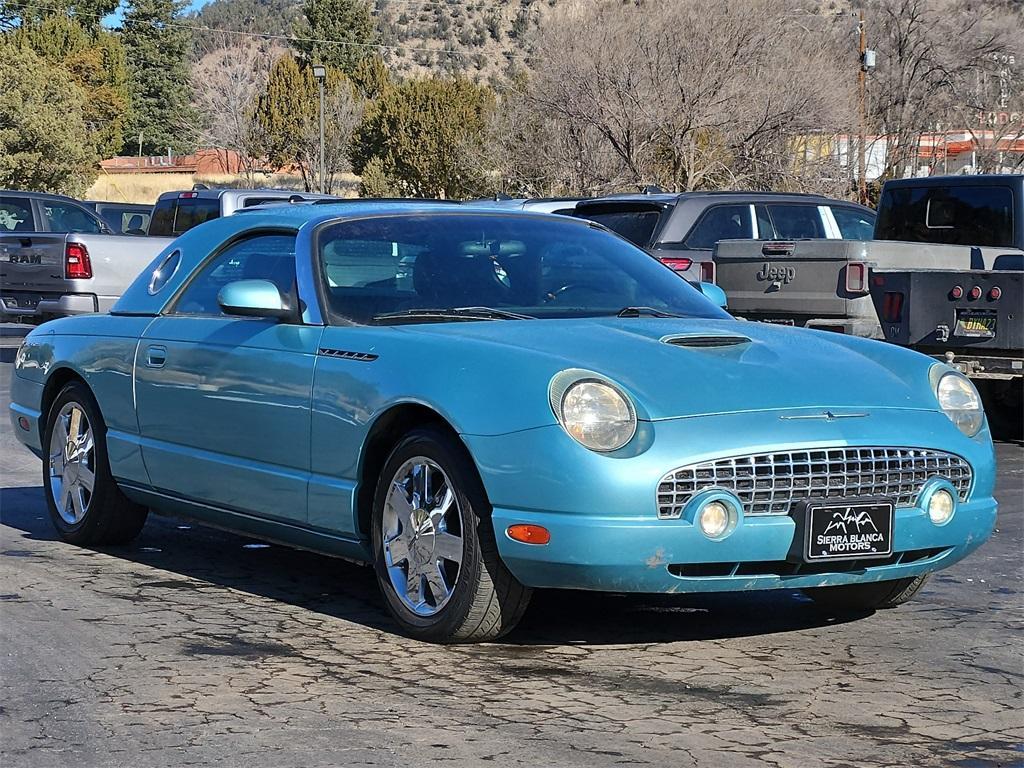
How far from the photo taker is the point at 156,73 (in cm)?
9819

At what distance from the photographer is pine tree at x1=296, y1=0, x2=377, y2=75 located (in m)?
97.8

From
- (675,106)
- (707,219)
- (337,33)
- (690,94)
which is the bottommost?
(707,219)

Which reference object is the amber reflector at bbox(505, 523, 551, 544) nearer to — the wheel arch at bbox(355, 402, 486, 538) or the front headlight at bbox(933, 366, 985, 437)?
the wheel arch at bbox(355, 402, 486, 538)

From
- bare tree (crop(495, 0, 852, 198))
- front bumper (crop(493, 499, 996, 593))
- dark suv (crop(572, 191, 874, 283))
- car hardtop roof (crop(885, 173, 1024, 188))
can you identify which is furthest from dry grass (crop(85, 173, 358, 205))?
front bumper (crop(493, 499, 996, 593))

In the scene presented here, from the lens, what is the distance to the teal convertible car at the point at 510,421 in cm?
506

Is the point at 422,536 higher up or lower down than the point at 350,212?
lower down

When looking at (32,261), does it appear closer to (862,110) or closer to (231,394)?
(231,394)

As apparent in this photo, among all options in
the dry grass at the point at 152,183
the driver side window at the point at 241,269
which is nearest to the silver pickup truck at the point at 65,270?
the driver side window at the point at 241,269

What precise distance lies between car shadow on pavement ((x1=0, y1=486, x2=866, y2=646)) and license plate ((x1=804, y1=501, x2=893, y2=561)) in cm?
68

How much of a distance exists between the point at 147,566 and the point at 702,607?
8.16 feet

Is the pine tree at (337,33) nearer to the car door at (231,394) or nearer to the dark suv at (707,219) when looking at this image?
the dark suv at (707,219)

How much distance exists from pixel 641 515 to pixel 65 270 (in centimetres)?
1455

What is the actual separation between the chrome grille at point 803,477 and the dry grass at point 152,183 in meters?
71.2

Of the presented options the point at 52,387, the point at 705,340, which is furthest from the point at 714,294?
the point at 52,387
